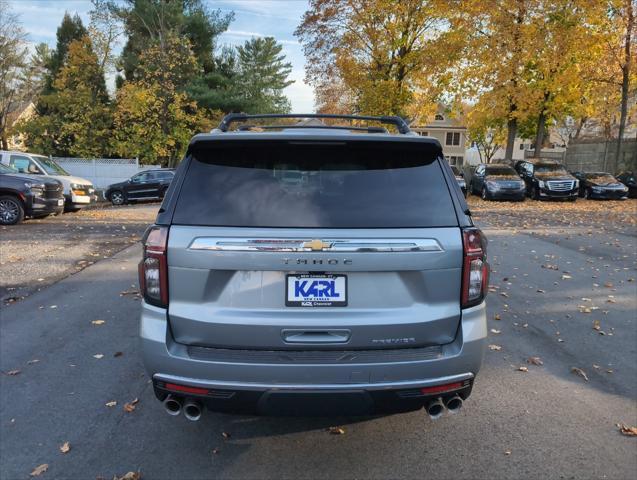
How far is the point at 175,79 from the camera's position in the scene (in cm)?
3297

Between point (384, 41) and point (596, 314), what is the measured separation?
2334 cm

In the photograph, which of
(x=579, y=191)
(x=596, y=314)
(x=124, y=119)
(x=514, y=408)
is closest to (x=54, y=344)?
(x=514, y=408)

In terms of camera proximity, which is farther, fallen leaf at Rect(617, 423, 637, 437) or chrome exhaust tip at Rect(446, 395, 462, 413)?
fallen leaf at Rect(617, 423, 637, 437)

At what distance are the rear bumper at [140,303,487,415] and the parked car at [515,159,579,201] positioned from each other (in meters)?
21.8

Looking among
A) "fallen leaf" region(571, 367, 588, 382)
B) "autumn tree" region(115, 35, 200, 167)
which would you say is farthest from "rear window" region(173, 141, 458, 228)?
"autumn tree" region(115, 35, 200, 167)

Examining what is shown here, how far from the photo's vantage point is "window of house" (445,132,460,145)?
68.1m

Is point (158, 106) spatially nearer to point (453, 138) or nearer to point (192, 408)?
point (192, 408)

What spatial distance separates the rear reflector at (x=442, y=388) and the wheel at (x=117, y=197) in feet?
75.1

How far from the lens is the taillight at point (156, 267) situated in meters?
2.70

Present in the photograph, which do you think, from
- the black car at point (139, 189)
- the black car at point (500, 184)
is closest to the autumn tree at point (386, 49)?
the black car at point (500, 184)

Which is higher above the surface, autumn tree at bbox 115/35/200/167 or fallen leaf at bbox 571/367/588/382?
autumn tree at bbox 115/35/200/167

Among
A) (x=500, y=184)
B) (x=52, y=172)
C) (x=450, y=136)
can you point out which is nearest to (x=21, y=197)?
(x=52, y=172)

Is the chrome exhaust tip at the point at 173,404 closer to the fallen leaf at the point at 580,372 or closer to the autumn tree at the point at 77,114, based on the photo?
the fallen leaf at the point at 580,372

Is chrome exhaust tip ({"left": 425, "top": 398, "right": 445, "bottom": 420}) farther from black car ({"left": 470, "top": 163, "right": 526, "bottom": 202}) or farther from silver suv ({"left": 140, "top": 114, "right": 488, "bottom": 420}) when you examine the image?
black car ({"left": 470, "top": 163, "right": 526, "bottom": 202})
